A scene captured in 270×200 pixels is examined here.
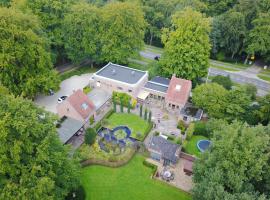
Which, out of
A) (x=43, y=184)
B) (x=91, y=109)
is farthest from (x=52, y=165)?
(x=91, y=109)

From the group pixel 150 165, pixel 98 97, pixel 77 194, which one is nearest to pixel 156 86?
pixel 98 97

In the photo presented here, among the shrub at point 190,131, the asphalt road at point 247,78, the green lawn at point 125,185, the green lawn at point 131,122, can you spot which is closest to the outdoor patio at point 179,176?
the green lawn at point 125,185

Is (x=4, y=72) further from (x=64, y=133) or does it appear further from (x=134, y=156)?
(x=134, y=156)

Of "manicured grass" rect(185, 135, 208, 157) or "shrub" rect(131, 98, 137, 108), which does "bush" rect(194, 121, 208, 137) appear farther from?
"shrub" rect(131, 98, 137, 108)

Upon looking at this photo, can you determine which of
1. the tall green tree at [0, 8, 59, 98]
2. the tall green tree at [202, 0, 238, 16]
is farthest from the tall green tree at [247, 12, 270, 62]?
the tall green tree at [0, 8, 59, 98]

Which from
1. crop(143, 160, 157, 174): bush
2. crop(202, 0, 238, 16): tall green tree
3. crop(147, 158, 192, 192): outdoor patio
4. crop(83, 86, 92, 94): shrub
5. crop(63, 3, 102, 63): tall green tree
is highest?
crop(202, 0, 238, 16): tall green tree

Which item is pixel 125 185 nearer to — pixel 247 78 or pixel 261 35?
pixel 247 78

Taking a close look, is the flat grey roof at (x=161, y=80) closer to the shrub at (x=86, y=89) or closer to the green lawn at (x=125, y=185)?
the shrub at (x=86, y=89)
